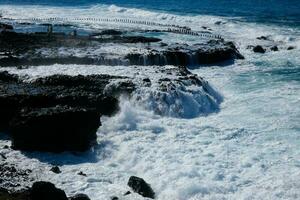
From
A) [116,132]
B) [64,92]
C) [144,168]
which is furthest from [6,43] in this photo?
[144,168]

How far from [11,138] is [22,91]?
14.6ft

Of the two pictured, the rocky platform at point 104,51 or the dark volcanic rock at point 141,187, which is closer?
the dark volcanic rock at point 141,187

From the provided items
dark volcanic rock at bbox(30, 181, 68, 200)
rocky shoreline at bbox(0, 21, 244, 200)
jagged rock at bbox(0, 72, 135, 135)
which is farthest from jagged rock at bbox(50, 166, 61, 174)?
jagged rock at bbox(0, 72, 135, 135)

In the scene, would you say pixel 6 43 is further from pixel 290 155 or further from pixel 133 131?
pixel 290 155

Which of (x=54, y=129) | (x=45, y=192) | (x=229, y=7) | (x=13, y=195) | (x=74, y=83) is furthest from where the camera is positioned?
(x=229, y=7)

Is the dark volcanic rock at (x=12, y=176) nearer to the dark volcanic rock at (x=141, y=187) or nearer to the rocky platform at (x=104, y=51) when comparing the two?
the dark volcanic rock at (x=141, y=187)

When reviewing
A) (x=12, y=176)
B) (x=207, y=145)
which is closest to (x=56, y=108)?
(x=12, y=176)

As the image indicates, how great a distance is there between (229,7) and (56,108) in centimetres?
7105

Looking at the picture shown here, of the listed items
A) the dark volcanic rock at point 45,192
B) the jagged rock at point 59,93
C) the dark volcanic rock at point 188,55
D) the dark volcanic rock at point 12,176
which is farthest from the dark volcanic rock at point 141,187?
the dark volcanic rock at point 188,55

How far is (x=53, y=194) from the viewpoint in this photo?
13398 mm

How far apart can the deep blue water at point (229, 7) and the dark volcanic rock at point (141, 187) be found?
165 ft

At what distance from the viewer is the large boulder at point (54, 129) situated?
731 inches

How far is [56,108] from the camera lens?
19344mm

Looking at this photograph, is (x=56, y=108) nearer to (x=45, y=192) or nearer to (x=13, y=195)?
(x=13, y=195)
